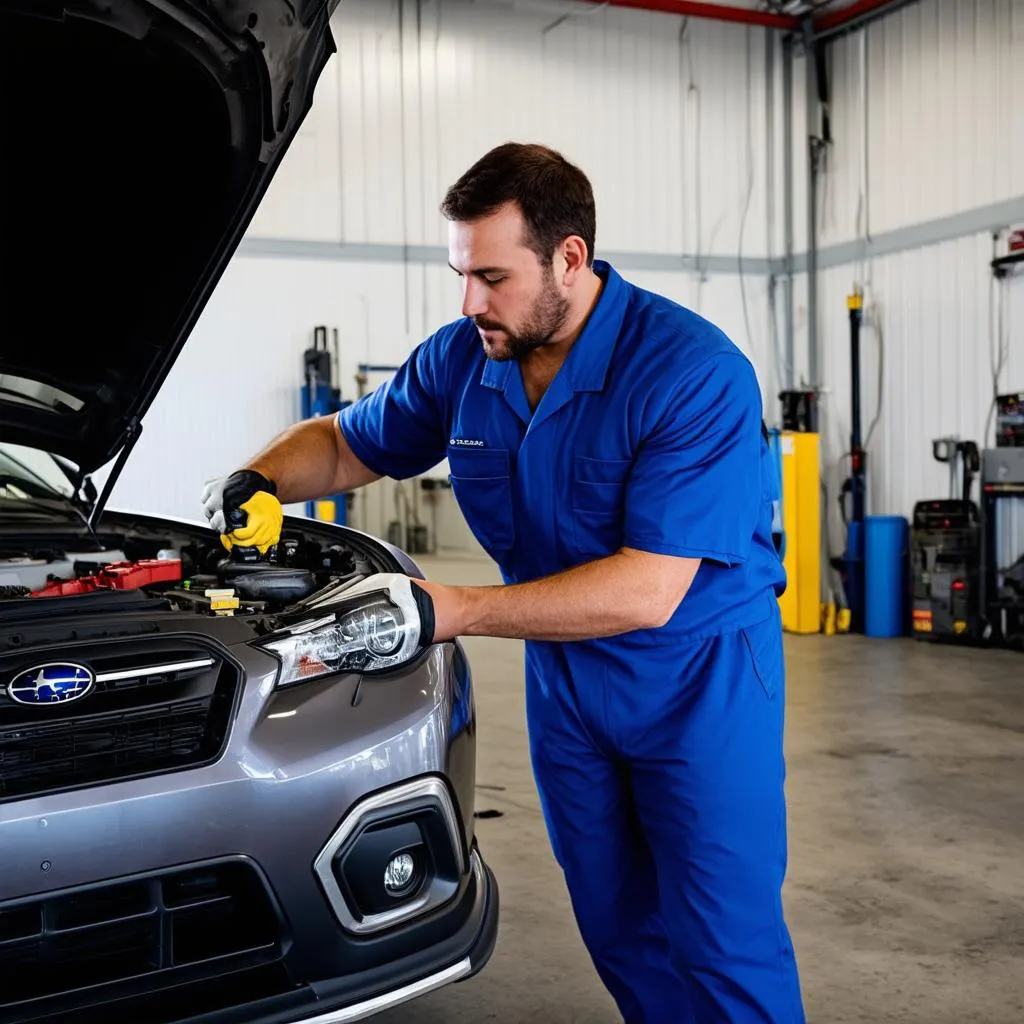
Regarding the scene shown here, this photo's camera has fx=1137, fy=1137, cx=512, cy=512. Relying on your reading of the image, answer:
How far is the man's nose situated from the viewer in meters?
1.79

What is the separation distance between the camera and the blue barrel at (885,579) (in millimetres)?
7168

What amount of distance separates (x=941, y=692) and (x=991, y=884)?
2572 mm

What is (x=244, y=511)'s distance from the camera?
2080 millimetres

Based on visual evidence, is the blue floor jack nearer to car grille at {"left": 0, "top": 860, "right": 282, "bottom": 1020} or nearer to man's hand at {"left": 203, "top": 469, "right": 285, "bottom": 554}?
man's hand at {"left": 203, "top": 469, "right": 285, "bottom": 554}

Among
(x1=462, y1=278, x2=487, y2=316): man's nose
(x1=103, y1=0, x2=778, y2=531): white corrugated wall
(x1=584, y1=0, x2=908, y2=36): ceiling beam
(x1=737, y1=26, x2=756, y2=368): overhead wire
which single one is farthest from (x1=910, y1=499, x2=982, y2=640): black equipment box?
(x1=462, y1=278, x2=487, y2=316): man's nose

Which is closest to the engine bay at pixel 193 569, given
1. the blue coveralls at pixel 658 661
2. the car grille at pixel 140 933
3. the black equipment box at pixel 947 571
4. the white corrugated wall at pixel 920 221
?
the blue coveralls at pixel 658 661

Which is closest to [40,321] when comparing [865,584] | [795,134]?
[865,584]

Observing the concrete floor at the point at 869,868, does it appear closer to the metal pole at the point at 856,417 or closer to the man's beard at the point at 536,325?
the man's beard at the point at 536,325

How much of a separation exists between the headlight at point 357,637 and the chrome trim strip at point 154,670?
0.09 metres

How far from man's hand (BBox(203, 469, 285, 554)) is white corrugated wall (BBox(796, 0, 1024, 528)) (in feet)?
19.6

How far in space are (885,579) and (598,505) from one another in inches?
228

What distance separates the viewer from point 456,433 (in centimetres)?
202

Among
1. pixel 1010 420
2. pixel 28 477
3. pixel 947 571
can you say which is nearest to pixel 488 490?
pixel 28 477

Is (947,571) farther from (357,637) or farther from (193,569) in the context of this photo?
(357,637)
